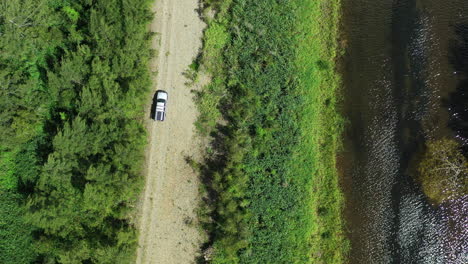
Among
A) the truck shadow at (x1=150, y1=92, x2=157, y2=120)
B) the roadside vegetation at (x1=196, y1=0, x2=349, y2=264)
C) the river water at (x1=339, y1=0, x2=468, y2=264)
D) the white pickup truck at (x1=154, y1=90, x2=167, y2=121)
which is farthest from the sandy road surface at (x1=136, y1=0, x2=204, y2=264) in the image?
the river water at (x1=339, y1=0, x2=468, y2=264)

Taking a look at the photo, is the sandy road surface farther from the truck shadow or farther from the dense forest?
the dense forest

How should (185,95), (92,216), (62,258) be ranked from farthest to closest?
(185,95), (92,216), (62,258)

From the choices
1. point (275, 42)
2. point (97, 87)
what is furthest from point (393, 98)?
point (97, 87)

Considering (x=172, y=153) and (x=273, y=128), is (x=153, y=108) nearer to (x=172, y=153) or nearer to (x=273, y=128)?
(x=172, y=153)

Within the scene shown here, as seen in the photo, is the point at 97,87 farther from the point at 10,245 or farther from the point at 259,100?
the point at 10,245

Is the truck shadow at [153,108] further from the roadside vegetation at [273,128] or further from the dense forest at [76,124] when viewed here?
the roadside vegetation at [273,128]
